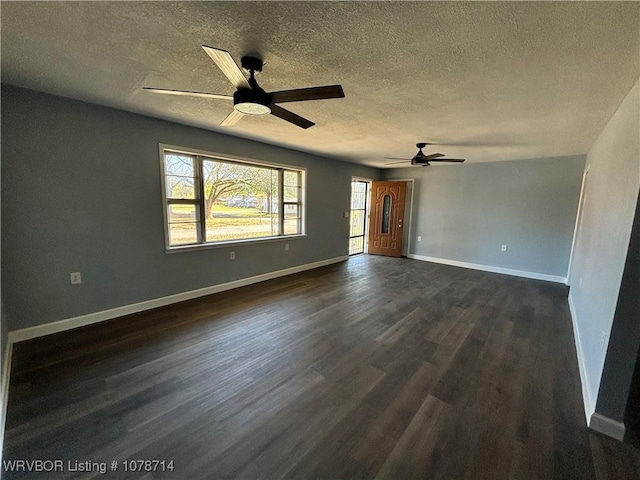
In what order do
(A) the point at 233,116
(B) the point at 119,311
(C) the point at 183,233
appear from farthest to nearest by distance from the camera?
1. (C) the point at 183,233
2. (B) the point at 119,311
3. (A) the point at 233,116

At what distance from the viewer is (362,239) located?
7684 millimetres

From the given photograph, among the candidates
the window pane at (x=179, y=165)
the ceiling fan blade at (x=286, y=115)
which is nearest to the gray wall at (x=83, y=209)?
the window pane at (x=179, y=165)

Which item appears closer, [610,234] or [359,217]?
[610,234]

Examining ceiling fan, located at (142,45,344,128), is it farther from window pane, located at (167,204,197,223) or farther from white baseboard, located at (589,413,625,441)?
white baseboard, located at (589,413,625,441)

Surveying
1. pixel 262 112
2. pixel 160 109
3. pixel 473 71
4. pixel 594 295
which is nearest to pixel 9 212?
pixel 160 109

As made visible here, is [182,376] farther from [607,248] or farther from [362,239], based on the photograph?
[362,239]

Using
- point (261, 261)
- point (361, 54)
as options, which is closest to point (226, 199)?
point (261, 261)

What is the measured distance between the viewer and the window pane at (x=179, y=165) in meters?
3.37

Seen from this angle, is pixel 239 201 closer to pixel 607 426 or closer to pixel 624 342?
pixel 624 342

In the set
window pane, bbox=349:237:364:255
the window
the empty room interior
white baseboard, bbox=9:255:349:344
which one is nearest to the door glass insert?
A: window pane, bbox=349:237:364:255

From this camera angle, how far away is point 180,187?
3.52 m

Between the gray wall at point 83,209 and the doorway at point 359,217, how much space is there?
420 centimetres

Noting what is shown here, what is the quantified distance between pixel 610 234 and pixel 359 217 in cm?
562

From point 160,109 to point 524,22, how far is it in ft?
10.4
